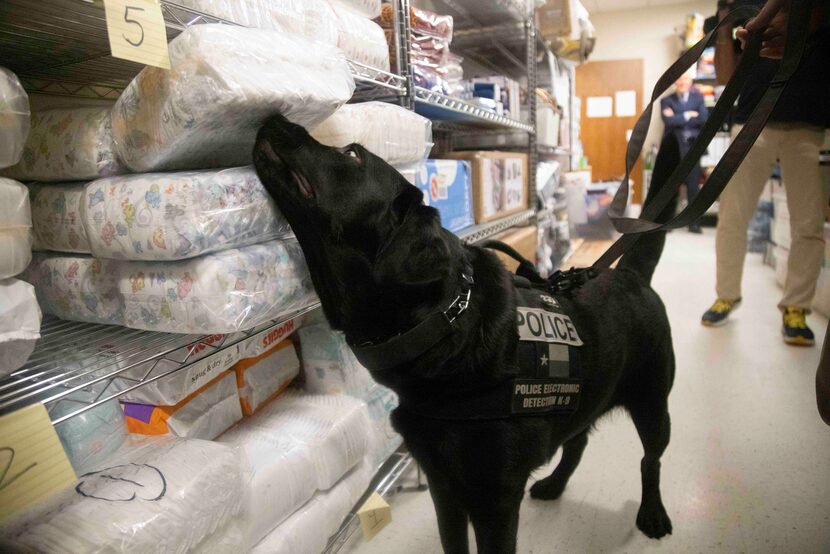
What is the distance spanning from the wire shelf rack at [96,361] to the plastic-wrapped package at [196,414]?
73 mm

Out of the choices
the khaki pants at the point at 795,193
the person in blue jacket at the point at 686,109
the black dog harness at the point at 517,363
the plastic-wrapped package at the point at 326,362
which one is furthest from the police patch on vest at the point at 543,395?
the person in blue jacket at the point at 686,109

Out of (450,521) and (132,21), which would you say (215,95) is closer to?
(132,21)

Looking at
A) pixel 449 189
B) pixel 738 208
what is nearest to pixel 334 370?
pixel 449 189

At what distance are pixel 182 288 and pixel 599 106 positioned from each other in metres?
7.55

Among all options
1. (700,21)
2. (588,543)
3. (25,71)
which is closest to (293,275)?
(25,71)

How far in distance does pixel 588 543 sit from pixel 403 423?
65cm

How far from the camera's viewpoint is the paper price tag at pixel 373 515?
3.81ft

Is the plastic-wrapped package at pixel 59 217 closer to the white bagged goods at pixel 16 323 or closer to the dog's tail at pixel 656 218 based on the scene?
the white bagged goods at pixel 16 323

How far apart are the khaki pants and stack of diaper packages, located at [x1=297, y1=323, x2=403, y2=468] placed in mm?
2062

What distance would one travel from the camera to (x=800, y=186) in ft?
7.22

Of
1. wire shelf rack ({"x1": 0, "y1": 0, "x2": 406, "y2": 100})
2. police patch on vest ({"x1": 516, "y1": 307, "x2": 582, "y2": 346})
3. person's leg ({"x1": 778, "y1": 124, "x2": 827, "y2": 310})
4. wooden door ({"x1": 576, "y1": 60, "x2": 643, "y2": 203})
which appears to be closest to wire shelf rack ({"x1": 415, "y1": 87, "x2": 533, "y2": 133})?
wire shelf rack ({"x1": 0, "y1": 0, "x2": 406, "y2": 100})

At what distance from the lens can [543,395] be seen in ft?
2.76

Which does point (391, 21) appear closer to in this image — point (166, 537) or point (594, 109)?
point (166, 537)

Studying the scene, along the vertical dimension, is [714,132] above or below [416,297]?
above
